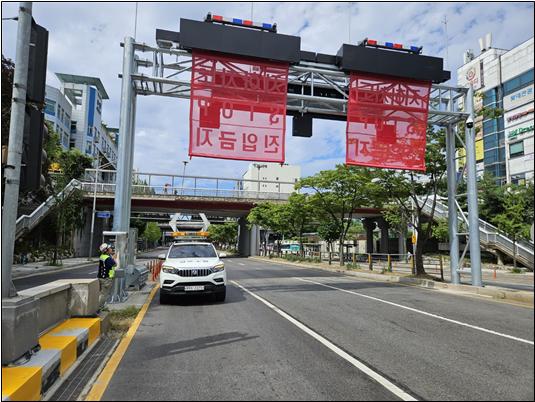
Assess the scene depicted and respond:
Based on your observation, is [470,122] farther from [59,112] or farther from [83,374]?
[59,112]

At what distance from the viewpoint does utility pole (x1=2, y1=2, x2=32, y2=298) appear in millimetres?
5355

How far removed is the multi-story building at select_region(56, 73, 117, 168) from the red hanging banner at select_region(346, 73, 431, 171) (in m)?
60.2

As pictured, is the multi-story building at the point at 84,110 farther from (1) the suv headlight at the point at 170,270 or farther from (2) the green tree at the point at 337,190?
(1) the suv headlight at the point at 170,270

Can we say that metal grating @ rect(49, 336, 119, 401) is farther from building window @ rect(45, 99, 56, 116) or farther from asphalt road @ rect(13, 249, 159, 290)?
building window @ rect(45, 99, 56, 116)

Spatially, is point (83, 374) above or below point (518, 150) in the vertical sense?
below

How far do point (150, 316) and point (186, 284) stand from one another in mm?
1667

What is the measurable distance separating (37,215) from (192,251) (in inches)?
1139

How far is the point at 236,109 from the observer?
42.9 ft

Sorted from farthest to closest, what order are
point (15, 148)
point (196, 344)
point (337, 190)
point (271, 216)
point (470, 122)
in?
point (271, 216)
point (337, 190)
point (470, 122)
point (196, 344)
point (15, 148)

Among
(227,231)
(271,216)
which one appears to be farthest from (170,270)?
(227,231)

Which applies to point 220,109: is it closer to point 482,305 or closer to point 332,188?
point 482,305

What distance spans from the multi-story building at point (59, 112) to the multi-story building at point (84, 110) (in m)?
2.88

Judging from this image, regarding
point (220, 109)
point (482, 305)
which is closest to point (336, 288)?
point (482, 305)

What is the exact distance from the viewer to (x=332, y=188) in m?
30.0
